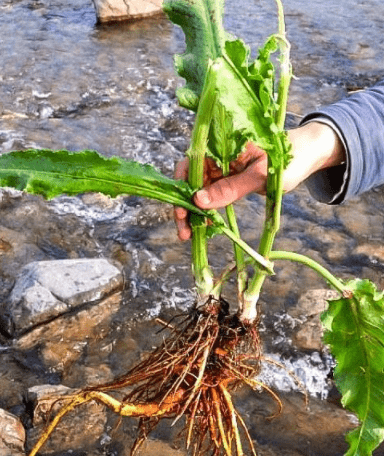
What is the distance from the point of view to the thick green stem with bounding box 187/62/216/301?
144 cm

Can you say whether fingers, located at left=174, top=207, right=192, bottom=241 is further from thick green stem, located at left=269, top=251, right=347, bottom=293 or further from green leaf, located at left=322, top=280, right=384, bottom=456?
green leaf, located at left=322, top=280, right=384, bottom=456

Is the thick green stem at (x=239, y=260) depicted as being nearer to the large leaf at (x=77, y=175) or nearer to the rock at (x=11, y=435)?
the large leaf at (x=77, y=175)

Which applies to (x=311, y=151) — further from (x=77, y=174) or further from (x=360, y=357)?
(x=77, y=174)

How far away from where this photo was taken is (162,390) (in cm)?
183

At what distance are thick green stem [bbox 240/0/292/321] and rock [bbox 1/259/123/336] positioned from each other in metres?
1.06

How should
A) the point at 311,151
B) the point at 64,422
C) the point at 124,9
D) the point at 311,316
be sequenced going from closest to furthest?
1. the point at 311,151
2. the point at 64,422
3. the point at 311,316
4. the point at 124,9

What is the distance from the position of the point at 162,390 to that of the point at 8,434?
0.60 m

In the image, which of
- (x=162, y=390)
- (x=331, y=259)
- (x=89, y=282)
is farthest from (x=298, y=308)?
(x=162, y=390)

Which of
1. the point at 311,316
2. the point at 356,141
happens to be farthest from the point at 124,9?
the point at 356,141

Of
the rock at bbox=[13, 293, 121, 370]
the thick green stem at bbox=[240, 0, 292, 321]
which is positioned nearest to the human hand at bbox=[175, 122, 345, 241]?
the thick green stem at bbox=[240, 0, 292, 321]

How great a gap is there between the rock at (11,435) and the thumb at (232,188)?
1.03 meters

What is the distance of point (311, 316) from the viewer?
110 inches

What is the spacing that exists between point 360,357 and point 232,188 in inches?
20.1

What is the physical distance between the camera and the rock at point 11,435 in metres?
2.08
